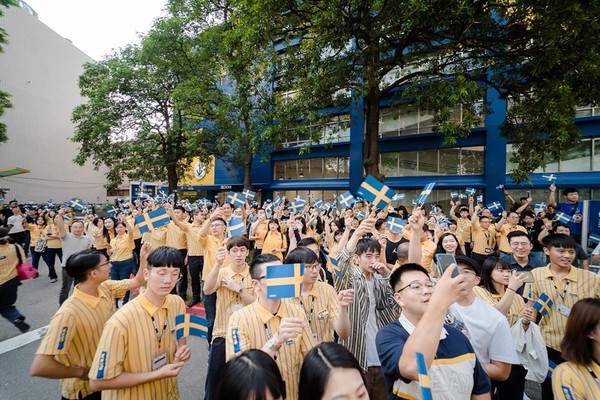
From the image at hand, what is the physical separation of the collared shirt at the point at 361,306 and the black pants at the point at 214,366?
127 cm

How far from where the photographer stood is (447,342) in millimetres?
1757

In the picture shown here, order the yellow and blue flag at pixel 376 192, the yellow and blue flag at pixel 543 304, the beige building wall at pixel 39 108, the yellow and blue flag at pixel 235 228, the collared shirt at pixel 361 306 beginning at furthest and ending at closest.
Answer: the beige building wall at pixel 39 108 < the yellow and blue flag at pixel 376 192 < the yellow and blue flag at pixel 235 228 < the collared shirt at pixel 361 306 < the yellow and blue flag at pixel 543 304

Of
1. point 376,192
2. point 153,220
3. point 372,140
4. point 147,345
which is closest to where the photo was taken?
point 147,345

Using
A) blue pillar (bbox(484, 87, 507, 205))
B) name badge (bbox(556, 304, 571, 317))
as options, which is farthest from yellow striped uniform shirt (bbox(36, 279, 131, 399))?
blue pillar (bbox(484, 87, 507, 205))

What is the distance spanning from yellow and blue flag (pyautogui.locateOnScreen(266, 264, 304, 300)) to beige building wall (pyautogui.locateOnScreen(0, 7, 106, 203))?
34189 mm

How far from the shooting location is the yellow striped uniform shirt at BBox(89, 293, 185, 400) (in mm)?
1883

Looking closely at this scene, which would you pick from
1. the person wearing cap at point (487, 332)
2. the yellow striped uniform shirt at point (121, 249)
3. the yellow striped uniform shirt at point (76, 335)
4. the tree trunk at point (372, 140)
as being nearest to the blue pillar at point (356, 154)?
the tree trunk at point (372, 140)

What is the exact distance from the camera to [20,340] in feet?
15.4

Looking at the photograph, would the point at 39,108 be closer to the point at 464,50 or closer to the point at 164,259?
the point at 464,50

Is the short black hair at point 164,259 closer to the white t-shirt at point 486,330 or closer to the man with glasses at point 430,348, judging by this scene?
the man with glasses at point 430,348

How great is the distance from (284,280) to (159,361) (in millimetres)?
1127

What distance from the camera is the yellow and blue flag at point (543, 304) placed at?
2666 mm

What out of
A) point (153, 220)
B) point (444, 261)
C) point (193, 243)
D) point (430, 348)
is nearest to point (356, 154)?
point (193, 243)

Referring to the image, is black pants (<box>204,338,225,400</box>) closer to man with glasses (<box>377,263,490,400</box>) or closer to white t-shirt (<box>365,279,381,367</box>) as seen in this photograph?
white t-shirt (<box>365,279,381,367</box>)
